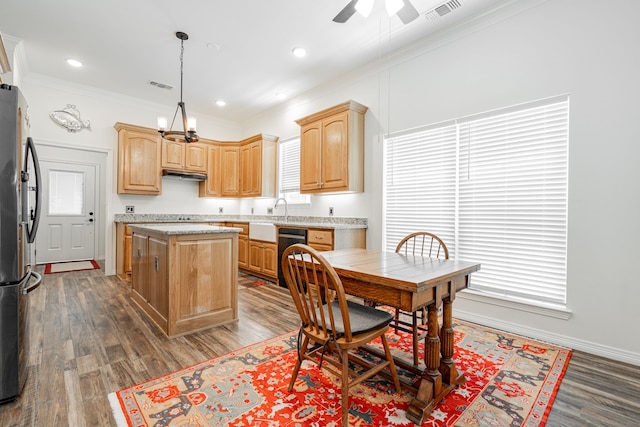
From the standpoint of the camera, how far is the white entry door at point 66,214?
5945 millimetres

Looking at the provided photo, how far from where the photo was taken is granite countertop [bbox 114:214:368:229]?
13.6 ft

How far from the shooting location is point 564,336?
2543mm

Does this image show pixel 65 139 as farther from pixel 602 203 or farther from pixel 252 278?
pixel 602 203

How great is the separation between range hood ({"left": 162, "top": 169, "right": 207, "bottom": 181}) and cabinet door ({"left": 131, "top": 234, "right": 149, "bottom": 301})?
84.0 inches

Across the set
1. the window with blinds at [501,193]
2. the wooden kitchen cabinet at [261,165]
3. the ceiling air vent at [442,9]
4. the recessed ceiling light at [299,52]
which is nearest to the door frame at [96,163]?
the wooden kitchen cabinet at [261,165]

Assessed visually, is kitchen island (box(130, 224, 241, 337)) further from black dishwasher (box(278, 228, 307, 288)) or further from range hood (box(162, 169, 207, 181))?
range hood (box(162, 169, 207, 181))

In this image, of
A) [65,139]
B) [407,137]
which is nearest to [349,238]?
[407,137]

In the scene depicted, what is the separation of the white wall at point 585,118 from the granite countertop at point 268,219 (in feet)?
5.51

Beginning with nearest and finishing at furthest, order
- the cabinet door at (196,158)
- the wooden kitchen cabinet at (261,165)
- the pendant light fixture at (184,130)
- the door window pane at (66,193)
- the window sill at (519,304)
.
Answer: the window sill at (519,304), the pendant light fixture at (184,130), the wooden kitchen cabinet at (261,165), the cabinet door at (196,158), the door window pane at (66,193)

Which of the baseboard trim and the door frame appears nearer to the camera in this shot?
the baseboard trim

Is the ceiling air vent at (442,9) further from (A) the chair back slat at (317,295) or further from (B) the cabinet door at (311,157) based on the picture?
(A) the chair back slat at (317,295)

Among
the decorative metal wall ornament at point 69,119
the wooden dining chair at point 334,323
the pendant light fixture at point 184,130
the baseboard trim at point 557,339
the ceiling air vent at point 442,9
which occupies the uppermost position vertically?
the ceiling air vent at point 442,9

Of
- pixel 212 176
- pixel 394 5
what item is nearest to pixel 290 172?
pixel 212 176

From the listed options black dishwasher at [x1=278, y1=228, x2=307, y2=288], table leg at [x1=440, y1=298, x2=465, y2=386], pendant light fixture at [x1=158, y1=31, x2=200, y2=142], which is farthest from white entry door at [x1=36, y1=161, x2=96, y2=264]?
table leg at [x1=440, y1=298, x2=465, y2=386]
